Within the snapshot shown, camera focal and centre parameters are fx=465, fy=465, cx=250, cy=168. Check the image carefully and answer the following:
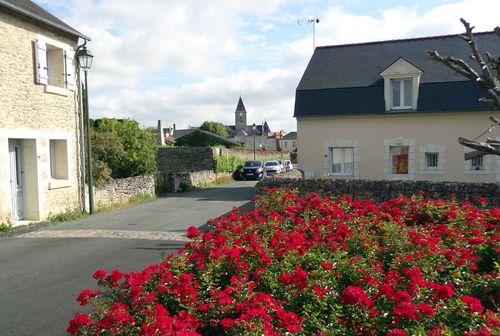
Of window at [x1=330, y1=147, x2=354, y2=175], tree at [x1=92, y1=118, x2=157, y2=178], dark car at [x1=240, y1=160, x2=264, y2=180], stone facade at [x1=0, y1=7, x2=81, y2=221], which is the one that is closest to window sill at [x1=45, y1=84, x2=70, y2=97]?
stone facade at [x1=0, y1=7, x2=81, y2=221]

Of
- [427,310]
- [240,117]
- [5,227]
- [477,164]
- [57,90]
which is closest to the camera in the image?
[427,310]

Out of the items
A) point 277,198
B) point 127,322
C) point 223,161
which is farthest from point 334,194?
point 223,161

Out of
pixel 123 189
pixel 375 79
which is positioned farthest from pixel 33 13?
pixel 375 79

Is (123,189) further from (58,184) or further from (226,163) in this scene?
(226,163)

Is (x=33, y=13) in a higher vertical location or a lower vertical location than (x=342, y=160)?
higher

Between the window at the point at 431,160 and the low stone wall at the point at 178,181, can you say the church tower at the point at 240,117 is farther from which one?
the window at the point at 431,160

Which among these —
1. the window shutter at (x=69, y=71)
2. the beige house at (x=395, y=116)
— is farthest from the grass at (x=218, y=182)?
the window shutter at (x=69, y=71)

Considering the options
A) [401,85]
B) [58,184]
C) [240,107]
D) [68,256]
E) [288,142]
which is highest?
[240,107]

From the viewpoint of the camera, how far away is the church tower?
12688 centimetres

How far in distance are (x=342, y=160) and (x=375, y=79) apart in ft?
12.5

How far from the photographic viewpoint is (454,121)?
18812 mm

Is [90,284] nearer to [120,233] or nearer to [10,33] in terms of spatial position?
[120,233]

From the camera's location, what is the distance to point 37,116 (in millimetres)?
13070

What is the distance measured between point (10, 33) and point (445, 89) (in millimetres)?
15737
